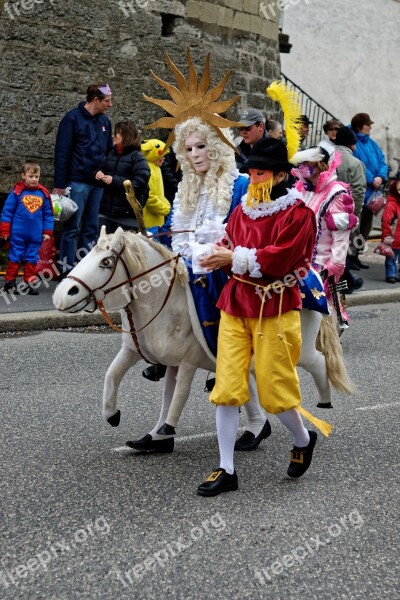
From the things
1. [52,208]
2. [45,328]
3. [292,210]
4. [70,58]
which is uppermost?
[70,58]

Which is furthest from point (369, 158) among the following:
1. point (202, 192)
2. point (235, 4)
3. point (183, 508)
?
point (183, 508)

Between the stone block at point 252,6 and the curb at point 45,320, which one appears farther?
the stone block at point 252,6

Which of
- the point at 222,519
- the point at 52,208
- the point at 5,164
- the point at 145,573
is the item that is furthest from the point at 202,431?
the point at 5,164

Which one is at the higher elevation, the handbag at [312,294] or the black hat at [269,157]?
the black hat at [269,157]

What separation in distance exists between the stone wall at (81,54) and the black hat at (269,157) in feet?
25.9

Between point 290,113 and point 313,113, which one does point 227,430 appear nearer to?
point 290,113

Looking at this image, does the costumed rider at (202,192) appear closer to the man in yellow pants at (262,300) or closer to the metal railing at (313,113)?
the man in yellow pants at (262,300)

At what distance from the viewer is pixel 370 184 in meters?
15.3

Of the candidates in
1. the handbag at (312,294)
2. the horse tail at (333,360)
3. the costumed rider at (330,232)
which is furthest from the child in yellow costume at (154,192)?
the handbag at (312,294)

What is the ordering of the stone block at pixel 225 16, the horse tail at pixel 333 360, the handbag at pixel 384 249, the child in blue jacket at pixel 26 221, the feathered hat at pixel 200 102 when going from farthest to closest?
1. the stone block at pixel 225 16
2. the handbag at pixel 384 249
3. the child in blue jacket at pixel 26 221
4. the horse tail at pixel 333 360
5. the feathered hat at pixel 200 102

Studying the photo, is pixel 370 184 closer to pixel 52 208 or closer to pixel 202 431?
pixel 52 208

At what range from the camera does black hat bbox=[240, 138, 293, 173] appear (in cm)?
541

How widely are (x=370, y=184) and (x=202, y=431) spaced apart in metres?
9.31

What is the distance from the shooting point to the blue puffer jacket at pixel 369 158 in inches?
597
